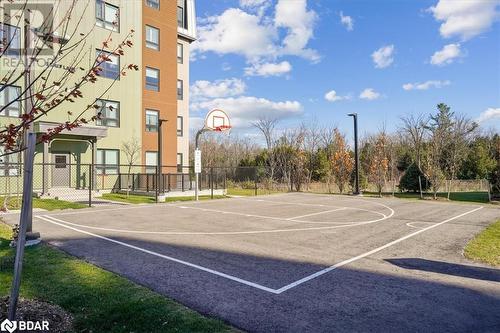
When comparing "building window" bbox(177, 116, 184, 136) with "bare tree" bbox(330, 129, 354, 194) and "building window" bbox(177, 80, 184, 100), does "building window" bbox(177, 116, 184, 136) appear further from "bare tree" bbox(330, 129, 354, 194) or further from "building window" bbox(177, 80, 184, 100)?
"bare tree" bbox(330, 129, 354, 194)

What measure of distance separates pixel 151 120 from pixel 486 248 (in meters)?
23.8

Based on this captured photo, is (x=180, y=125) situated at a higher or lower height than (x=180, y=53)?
lower

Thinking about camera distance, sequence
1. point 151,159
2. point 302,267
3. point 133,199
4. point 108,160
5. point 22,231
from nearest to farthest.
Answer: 1. point 22,231
2. point 302,267
3. point 133,199
4. point 108,160
5. point 151,159

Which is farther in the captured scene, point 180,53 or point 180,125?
point 180,53

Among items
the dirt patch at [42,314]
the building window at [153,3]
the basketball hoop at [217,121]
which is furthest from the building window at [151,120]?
the dirt patch at [42,314]

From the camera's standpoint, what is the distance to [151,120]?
1075 inches

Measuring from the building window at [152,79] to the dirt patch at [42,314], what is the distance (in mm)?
24660

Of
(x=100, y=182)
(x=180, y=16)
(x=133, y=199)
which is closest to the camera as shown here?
(x=133, y=199)

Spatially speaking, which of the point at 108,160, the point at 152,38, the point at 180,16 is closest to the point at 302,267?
the point at 108,160

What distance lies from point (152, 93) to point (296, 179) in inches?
521

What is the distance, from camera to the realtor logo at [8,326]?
332 cm

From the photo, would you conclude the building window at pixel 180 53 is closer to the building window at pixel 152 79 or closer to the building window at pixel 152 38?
the building window at pixel 152 38

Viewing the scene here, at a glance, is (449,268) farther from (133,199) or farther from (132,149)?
(132,149)

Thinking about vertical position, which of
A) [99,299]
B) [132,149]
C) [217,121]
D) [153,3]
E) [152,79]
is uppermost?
[153,3]
